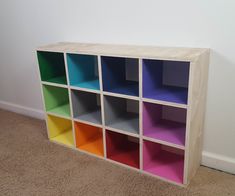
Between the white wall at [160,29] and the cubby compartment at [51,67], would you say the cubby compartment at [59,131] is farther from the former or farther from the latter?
the white wall at [160,29]

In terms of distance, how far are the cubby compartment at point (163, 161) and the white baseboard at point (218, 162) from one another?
0.16m

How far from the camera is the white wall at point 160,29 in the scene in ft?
4.71

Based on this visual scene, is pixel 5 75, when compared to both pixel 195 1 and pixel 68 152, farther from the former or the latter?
pixel 195 1

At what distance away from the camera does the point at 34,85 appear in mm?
2488

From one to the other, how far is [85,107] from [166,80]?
664 mm

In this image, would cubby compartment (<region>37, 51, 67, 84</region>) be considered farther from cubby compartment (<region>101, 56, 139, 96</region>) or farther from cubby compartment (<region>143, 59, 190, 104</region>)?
cubby compartment (<region>143, 59, 190, 104</region>)

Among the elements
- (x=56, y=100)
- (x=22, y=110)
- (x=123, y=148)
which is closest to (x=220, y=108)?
(x=123, y=148)

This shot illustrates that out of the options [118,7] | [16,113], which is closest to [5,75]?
[16,113]

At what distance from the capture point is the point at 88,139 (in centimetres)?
202

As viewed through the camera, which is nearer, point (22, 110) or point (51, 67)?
point (51, 67)

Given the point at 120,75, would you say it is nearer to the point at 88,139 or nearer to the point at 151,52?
the point at 151,52

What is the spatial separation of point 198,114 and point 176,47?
44cm

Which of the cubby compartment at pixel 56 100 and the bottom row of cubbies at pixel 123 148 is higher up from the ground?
the cubby compartment at pixel 56 100

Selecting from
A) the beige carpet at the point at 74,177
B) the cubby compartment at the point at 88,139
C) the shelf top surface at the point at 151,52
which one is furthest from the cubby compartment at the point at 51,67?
the beige carpet at the point at 74,177
